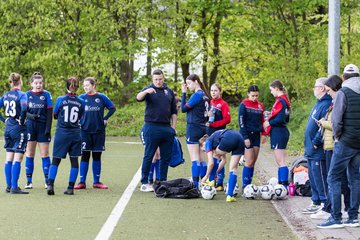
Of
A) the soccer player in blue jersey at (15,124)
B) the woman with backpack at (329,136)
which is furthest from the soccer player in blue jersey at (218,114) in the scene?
the woman with backpack at (329,136)

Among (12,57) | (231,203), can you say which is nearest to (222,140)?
(231,203)

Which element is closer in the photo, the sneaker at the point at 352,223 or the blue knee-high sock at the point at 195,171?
the sneaker at the point at 352,223

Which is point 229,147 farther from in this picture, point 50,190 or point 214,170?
point 50,190

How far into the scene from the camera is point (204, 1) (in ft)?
119

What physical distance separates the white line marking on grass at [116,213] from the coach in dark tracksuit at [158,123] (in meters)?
0.58

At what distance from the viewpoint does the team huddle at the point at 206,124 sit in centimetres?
1397

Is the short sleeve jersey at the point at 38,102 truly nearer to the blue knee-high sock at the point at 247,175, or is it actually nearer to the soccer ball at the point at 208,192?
the soccer ball at the point at 208,192

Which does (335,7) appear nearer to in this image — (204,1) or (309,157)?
(309,157)

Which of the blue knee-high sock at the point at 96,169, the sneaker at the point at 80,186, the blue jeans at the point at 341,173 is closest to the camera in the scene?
the blue jeans at the point at 341,173

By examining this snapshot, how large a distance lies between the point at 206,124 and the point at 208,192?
5.15 ft

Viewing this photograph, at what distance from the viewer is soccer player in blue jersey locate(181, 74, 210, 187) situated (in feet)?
47.7

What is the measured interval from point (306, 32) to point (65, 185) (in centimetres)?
2075

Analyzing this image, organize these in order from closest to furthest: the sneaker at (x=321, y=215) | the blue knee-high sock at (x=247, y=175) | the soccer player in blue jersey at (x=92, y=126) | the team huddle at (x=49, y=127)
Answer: the sneaker at (x=321, y=215), the team huddle at (x=49, y=127), the blue knee-high sock at (x=247, y=175), the soccer player in blue jersey at (x=92, y=126)

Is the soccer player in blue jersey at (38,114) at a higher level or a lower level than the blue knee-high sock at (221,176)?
higher
